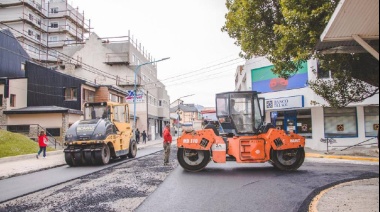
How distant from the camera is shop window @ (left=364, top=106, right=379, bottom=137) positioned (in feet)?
70.6

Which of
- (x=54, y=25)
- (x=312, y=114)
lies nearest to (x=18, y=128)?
(x=312, y=114)

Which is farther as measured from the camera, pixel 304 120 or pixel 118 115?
pixel 304 120

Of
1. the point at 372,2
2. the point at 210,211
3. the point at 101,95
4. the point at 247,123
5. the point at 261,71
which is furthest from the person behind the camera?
the point at 101,95

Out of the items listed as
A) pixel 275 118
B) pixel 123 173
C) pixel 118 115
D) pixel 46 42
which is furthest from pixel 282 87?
pixel 46 42

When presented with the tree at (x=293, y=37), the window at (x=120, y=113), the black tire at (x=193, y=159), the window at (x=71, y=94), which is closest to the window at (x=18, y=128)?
the window at (x=71, y=94)

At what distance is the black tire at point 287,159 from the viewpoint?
1193 cm

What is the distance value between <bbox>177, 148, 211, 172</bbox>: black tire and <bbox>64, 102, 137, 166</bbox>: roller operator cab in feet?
14.7

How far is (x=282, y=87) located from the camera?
24953mm

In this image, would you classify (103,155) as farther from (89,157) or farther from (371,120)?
(371,120)

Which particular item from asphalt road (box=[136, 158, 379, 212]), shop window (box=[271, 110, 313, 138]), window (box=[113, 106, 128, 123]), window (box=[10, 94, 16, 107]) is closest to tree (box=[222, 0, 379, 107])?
asphalt road (box=[136, 158, 379, 212])

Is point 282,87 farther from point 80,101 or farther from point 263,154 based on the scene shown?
point 80,101

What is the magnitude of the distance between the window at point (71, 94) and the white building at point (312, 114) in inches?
762

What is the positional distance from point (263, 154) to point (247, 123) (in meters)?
1.60

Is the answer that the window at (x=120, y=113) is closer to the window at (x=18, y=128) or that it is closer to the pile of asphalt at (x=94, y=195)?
the pile of asphalt at (x=94, y=195)
